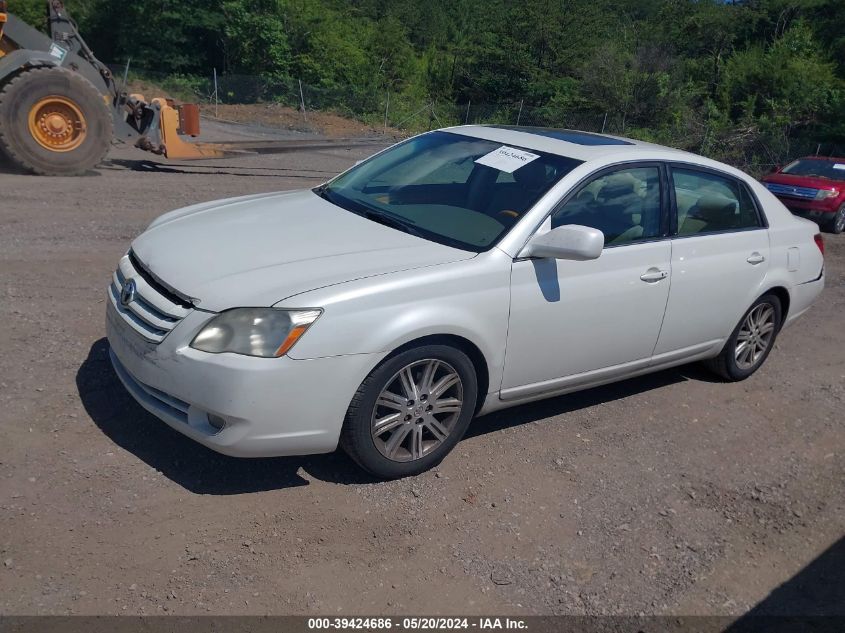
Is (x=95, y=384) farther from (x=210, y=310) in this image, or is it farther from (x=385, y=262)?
(x=385, y=262)

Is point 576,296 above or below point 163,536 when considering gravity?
above

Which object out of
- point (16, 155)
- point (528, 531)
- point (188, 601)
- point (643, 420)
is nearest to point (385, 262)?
point (528, 531)

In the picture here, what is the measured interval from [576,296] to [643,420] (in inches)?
49.7

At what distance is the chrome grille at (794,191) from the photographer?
46.1 feet

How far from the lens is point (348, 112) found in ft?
111

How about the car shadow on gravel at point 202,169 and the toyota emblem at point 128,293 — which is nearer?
the toyota emblem at point 128,293

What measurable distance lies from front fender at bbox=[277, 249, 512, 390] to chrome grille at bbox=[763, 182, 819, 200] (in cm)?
1179

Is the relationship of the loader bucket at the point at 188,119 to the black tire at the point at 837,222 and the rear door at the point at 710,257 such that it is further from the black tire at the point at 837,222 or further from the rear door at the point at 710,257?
the black tire at the point at 837,222

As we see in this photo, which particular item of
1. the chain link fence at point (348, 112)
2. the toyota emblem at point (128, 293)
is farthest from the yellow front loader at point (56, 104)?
the chain link fence at point (348, 112)

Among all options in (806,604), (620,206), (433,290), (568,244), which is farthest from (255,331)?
(806,604)

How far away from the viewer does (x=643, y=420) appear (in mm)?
5191

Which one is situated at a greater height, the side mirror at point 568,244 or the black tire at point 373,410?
the side mirror at point 568,244

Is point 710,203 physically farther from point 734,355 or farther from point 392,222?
point 392,222

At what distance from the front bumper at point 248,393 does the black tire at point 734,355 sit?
10.3 ft
